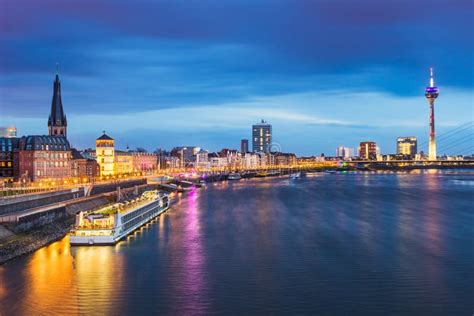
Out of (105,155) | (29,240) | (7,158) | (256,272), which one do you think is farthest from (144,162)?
(256,272)

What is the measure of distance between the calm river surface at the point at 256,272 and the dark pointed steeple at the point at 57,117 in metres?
52.2

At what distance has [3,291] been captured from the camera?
21188 millimetres

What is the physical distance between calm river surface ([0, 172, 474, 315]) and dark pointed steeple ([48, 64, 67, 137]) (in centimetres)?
5224

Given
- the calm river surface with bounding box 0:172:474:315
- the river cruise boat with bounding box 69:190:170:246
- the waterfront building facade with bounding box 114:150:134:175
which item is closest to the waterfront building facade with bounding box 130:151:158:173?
the waterfront building facade with bounding box 114:150:134:175

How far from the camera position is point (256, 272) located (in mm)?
24453

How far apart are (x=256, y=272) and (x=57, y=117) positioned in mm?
71326

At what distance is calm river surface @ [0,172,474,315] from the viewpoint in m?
19.8

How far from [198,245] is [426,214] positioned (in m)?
25.0

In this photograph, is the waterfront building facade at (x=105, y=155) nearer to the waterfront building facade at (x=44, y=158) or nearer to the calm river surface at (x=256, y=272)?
the waterfront building facade at (x=44, y=158)

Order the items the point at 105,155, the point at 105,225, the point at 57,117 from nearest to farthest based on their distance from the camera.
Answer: the point at 105,225, the point at 57,117, the point at 105,155

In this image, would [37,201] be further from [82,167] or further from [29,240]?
[82,167]

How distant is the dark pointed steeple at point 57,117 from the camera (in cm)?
8729

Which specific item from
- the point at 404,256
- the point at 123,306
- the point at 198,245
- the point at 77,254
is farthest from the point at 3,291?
the point at 404,256

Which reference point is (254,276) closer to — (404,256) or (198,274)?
(198,274)
